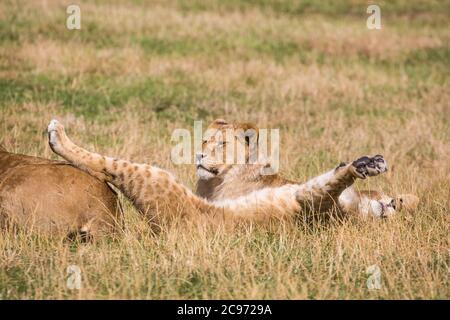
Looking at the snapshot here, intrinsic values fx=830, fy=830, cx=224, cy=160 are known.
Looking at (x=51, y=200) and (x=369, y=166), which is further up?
(x=369, y=166)

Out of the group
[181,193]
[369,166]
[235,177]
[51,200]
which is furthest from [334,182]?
[51,200]

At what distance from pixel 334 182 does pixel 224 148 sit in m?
1.03

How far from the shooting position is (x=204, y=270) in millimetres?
4988

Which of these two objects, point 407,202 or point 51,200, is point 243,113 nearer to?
point 407,202

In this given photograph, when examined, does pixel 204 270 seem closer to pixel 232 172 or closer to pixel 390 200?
pixel 232 172

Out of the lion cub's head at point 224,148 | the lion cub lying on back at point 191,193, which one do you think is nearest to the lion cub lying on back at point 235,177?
the lion cub's head at point 224,148

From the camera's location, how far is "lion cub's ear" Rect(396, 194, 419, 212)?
6.58m

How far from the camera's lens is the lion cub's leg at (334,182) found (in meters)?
5.48

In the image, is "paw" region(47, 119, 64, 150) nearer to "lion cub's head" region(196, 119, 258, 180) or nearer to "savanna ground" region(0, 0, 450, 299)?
"savanna ground" region(0, 0, 450, 299)

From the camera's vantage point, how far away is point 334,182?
5.75m

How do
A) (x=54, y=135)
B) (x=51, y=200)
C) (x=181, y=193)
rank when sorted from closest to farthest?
1. (x=51, y=200)
2. (x=181, y=193)
3. (x=54, y=135)

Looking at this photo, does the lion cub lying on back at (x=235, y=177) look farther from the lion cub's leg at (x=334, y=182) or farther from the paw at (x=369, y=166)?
the paw at (x=369, y=166)

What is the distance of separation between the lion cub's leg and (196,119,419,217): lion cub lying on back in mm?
384
